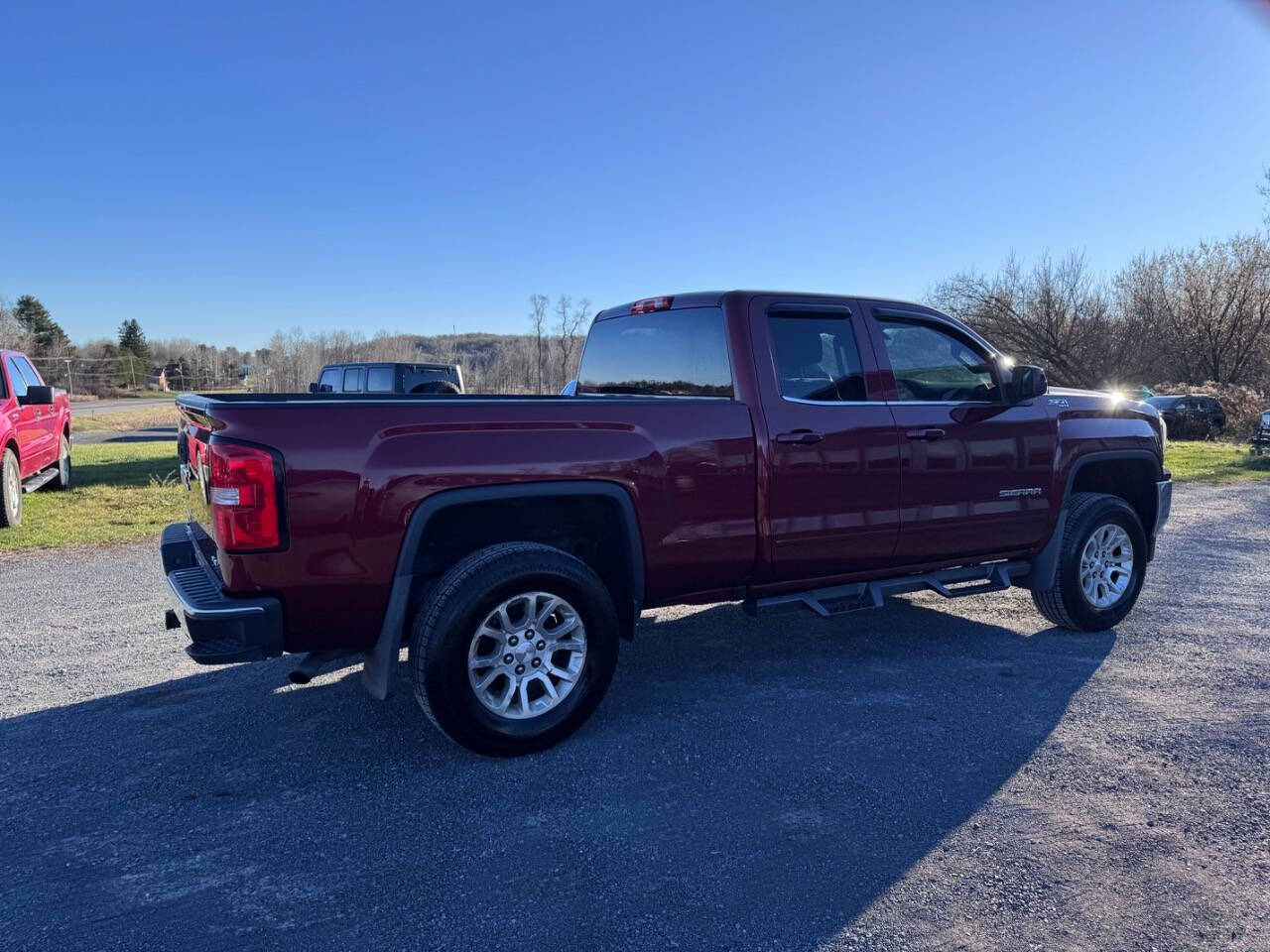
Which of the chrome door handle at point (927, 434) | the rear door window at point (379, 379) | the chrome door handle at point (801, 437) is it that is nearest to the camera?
the chrome door handle at point (801, 437)

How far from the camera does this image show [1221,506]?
1125cm

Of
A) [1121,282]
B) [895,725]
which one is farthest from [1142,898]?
[1121,282]

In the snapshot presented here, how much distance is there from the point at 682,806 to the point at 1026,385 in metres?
3.19

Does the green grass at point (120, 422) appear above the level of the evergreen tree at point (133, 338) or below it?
below

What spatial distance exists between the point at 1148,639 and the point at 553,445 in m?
4.14

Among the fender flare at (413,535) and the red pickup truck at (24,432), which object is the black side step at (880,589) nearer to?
the fender flare at (413,535)

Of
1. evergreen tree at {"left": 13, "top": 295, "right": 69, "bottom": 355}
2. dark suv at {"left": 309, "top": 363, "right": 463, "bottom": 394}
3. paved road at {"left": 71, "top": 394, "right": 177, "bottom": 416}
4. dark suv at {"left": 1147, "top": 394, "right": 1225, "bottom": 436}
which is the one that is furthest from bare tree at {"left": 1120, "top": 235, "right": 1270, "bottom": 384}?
evergreen tree at {"left": 13, "top": 295, "right": 69, "bottom": 355}

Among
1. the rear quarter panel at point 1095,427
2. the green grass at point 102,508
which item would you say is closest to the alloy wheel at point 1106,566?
the rear quarter panel at point 1095,427

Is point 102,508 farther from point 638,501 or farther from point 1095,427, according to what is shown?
point 1095,427

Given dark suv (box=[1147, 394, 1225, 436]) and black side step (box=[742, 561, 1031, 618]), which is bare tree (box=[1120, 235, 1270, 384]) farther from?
black side step (box=[742, 561, 1031, 618])

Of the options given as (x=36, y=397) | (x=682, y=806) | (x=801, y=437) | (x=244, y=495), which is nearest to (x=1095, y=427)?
(x=801, y=437)

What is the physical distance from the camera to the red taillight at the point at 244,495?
9.91 ft

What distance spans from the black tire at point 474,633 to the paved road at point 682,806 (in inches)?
6.5

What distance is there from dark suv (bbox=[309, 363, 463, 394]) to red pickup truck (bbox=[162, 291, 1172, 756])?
946cm
